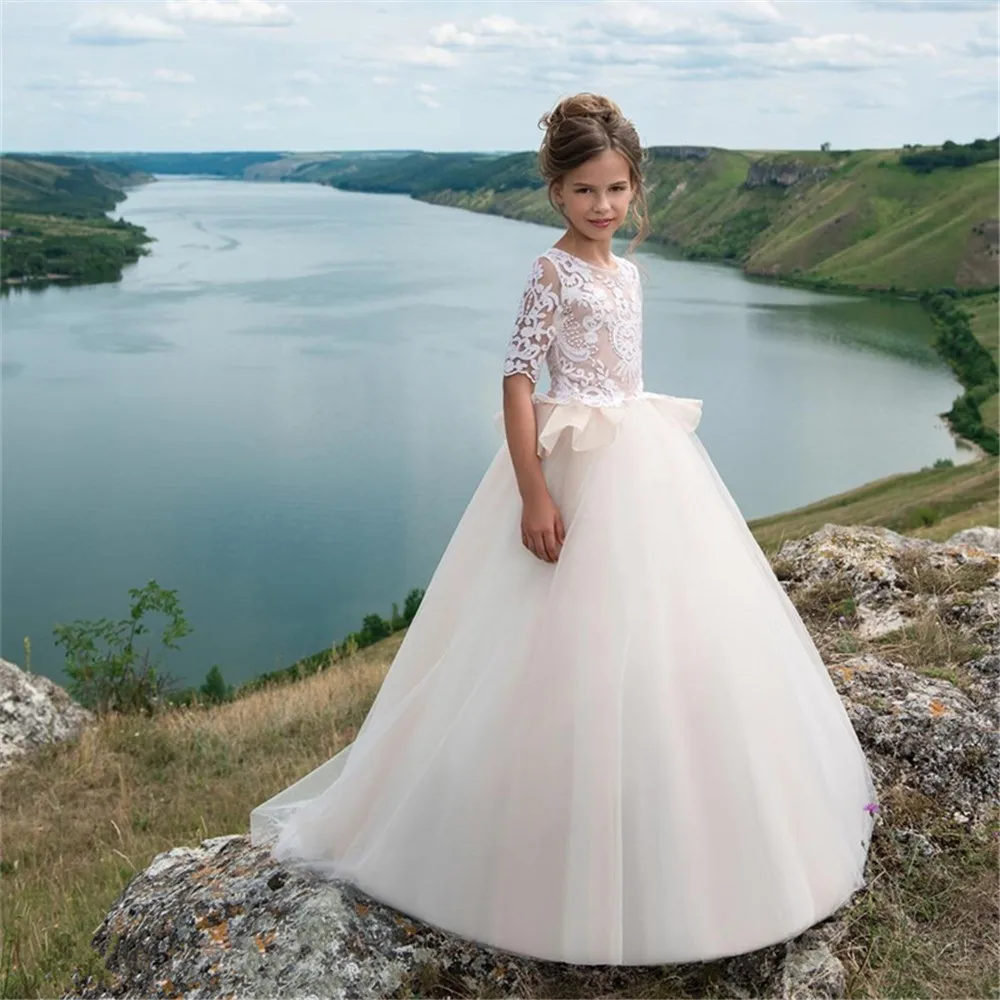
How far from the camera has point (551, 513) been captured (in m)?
2.90

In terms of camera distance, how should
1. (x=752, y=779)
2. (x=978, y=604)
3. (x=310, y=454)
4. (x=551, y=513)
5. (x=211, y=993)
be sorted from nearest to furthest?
(x=211, y=993) → (x=752, y=779) → (x=551, y=513) → (x=978, y=604) → (x=310, y=454)

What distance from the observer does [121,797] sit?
5344 mm

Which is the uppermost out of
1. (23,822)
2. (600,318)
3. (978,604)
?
(600,318)

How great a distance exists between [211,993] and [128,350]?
52.4m

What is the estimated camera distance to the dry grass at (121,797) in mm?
3362

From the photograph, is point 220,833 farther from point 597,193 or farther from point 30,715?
point 597,193

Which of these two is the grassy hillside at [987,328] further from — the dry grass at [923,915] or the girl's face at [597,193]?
the girl's face at [597,193]

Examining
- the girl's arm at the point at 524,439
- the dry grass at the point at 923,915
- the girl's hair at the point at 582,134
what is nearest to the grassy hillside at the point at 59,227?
the girl's hair at the point at 582,134

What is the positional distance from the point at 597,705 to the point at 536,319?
115cm

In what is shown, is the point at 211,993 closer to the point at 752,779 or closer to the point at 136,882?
the point at 136,882

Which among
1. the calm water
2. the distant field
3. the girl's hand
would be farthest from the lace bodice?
the distant field

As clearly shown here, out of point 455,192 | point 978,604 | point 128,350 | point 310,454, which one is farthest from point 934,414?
point 455,192

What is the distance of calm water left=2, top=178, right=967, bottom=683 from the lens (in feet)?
87.8

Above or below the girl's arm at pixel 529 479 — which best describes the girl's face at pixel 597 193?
above
